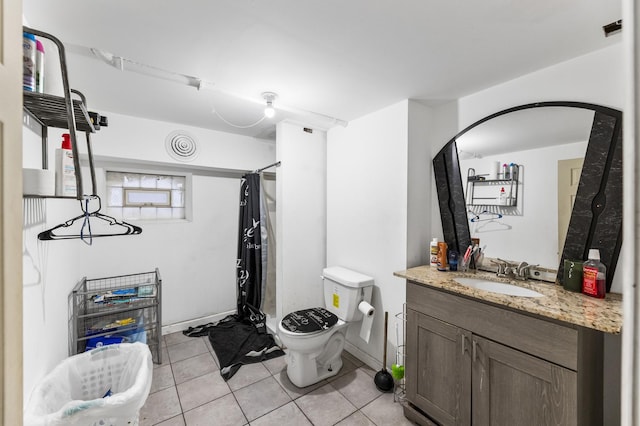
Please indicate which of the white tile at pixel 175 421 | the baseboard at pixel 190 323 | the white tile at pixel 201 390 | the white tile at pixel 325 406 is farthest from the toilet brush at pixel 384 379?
the baseboard at pixel 190 323

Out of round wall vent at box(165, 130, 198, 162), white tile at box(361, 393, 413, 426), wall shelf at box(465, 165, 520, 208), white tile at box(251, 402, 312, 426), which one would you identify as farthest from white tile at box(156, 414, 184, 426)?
wall shelf at box(465, 165, 520, 208)

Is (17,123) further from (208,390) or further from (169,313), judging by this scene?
(169,313)

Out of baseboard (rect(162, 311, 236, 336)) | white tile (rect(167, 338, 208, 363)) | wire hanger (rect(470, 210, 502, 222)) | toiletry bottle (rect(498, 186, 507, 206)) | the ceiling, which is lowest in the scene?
white tile (rect(167, 338, 208, 363))

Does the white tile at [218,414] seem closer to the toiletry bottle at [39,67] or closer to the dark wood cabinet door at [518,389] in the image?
the dark wood cabinet door at [518,389]

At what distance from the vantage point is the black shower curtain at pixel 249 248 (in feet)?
9.67

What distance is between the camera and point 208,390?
2.02 meters

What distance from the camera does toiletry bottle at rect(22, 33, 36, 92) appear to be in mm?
920

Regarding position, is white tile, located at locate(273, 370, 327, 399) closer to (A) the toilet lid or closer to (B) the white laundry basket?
(A) the toilet lid

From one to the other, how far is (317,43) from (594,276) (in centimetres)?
180

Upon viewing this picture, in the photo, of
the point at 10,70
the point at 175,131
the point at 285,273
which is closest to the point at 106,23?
the point at 10,70

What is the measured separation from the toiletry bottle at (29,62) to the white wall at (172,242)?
862 mm

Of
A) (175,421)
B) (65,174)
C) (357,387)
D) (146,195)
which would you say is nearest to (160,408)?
(175,421)

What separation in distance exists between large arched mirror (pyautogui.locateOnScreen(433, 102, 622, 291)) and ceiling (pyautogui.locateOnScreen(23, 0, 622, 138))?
1.12 ft

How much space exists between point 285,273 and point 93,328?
1.61m
